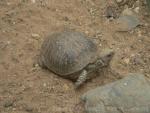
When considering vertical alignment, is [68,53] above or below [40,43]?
above

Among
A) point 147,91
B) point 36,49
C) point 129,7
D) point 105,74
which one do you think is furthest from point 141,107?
point 129,7

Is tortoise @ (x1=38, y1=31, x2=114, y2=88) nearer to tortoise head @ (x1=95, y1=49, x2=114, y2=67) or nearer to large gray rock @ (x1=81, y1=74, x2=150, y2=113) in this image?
tortoise head @ (x1=95, y1=49, x2=114, y2=67)

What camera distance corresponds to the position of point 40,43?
18.2ft

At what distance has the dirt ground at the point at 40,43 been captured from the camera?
4781mm

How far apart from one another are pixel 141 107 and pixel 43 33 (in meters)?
1.87

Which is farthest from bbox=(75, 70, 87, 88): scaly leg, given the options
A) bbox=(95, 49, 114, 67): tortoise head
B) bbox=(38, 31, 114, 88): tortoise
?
bbox=(95, 49, 114, 67): tortoise head

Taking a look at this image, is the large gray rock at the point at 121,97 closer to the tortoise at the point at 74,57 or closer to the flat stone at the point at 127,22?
the tortoise at the point at 74,57

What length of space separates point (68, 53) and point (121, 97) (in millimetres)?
867

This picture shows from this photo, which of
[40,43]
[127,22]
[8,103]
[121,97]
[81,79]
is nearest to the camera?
[121,97]

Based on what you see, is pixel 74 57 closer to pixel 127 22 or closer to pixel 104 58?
pixel 104 58

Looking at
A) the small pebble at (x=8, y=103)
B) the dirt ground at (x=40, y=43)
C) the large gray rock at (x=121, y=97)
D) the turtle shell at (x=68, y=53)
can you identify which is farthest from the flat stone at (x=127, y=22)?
the small pebble at (x=8, y=103)

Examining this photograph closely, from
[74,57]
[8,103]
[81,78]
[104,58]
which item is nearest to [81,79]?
[81,78]

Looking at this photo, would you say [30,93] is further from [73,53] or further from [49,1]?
[49,1]

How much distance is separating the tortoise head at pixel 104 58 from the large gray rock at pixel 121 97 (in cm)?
43
